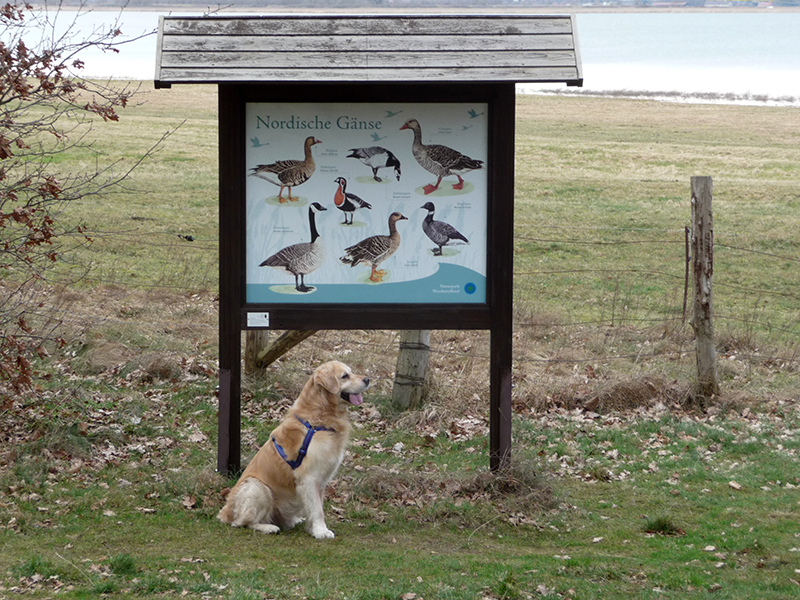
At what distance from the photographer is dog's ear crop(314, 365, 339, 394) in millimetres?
6227

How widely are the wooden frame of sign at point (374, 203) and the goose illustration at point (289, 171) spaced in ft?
0.23

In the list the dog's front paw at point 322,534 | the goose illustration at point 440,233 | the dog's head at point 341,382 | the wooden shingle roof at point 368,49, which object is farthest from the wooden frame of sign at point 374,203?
the dog's front paw at point 322,534

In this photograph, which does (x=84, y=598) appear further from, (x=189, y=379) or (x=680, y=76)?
(x=680, y=76)

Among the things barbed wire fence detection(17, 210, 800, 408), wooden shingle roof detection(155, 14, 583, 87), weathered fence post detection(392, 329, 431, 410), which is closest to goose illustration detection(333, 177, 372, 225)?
wooden shingle roof detection(155, 14, 583, 87)

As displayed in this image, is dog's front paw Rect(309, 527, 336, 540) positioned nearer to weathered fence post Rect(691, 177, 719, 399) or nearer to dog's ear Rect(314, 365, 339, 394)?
dog's ear Rect(314, 365, 339, 394)

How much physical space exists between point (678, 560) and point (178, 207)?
17728 millimetres

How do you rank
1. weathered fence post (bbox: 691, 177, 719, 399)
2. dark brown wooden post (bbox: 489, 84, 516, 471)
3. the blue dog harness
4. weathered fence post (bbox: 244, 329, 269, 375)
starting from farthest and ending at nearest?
weathered fence post (bbox: 244, 329, 269, 375), weathered fence post (bbox: 691, 177, 719, 399), dark brown wooden post (bbox: 489, 84, 516, 471), the blue dog harness

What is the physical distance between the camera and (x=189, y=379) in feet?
31.9

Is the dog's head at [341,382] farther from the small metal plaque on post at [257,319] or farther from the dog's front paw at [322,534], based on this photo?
the dog's front paw at [322,534]

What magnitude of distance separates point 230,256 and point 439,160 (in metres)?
1.86

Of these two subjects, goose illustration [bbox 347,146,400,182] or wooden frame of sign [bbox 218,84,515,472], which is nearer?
wooden frame of sign [bbox 218,84,515,472]

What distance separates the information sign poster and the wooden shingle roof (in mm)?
469

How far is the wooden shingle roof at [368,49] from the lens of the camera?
250 inches

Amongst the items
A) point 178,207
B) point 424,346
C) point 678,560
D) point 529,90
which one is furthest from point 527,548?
point 529,90
